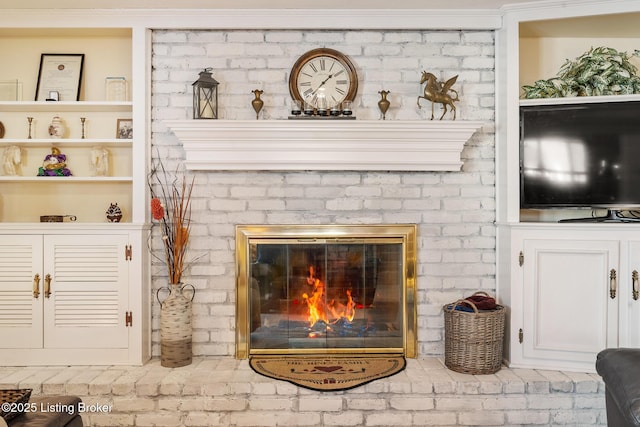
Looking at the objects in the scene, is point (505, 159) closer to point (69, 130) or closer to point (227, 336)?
point (227, 336)

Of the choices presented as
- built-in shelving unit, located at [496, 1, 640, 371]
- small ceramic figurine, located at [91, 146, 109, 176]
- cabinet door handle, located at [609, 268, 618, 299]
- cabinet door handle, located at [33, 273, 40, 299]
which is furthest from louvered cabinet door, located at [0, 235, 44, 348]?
cabinet door handle, located at [609, 268, 618, 299]

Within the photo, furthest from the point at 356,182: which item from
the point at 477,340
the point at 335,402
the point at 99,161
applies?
the point at 99,161

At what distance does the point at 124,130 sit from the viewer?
324 cm

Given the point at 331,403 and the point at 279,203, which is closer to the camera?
the point at 331,403

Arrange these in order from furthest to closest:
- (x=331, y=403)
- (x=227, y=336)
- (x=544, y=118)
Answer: (x=227, y=336), (x=544, y=118), (x=331, y=403)

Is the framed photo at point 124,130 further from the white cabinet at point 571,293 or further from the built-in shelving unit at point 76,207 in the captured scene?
the white cabinet at point 571,293

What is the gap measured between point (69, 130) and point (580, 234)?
334 centimetres

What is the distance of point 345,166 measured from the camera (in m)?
3.06

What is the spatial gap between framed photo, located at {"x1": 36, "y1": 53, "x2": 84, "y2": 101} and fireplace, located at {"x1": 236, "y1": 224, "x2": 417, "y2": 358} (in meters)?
1.48

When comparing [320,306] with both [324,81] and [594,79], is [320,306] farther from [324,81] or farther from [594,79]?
[594,79]

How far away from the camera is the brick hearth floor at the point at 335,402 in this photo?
2688 mm

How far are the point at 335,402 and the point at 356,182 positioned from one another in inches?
→ 53.0

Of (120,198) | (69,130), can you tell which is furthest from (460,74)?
(69,130)

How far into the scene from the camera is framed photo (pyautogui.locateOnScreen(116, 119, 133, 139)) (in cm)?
324
